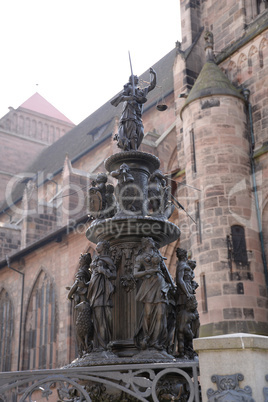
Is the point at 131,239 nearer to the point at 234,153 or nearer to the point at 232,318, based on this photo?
the point at 232,318

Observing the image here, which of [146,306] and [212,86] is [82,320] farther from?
[212,86]

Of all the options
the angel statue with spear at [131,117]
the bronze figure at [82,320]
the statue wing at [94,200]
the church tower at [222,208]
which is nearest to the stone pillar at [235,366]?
the bronze figure at [82,320]

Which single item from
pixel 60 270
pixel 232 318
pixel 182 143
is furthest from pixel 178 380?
pixel 60 270

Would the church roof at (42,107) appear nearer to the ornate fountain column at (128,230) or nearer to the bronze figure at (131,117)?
the bronze figure at (131,117)

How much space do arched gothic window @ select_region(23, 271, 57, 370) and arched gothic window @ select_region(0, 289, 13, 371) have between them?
158 cm

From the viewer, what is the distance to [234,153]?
45.4 ft

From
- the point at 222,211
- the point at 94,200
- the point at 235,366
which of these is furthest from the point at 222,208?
the point at 235,366

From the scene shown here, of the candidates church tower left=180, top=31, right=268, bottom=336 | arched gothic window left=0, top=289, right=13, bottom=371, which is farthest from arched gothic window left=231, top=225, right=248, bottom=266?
arched gothic window left=0, top=289, right=13, bottom=371

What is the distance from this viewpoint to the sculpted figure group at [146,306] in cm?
562

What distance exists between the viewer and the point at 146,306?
5.62m

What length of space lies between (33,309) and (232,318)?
39.8 feet

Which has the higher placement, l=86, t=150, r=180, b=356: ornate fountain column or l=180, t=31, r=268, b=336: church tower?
l=180, t=31, r=268, b=336: church tower

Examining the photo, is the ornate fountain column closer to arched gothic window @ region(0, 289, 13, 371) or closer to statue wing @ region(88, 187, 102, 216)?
statue wing @ region(88, 187, 102, 216)

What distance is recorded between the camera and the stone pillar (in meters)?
4.07
